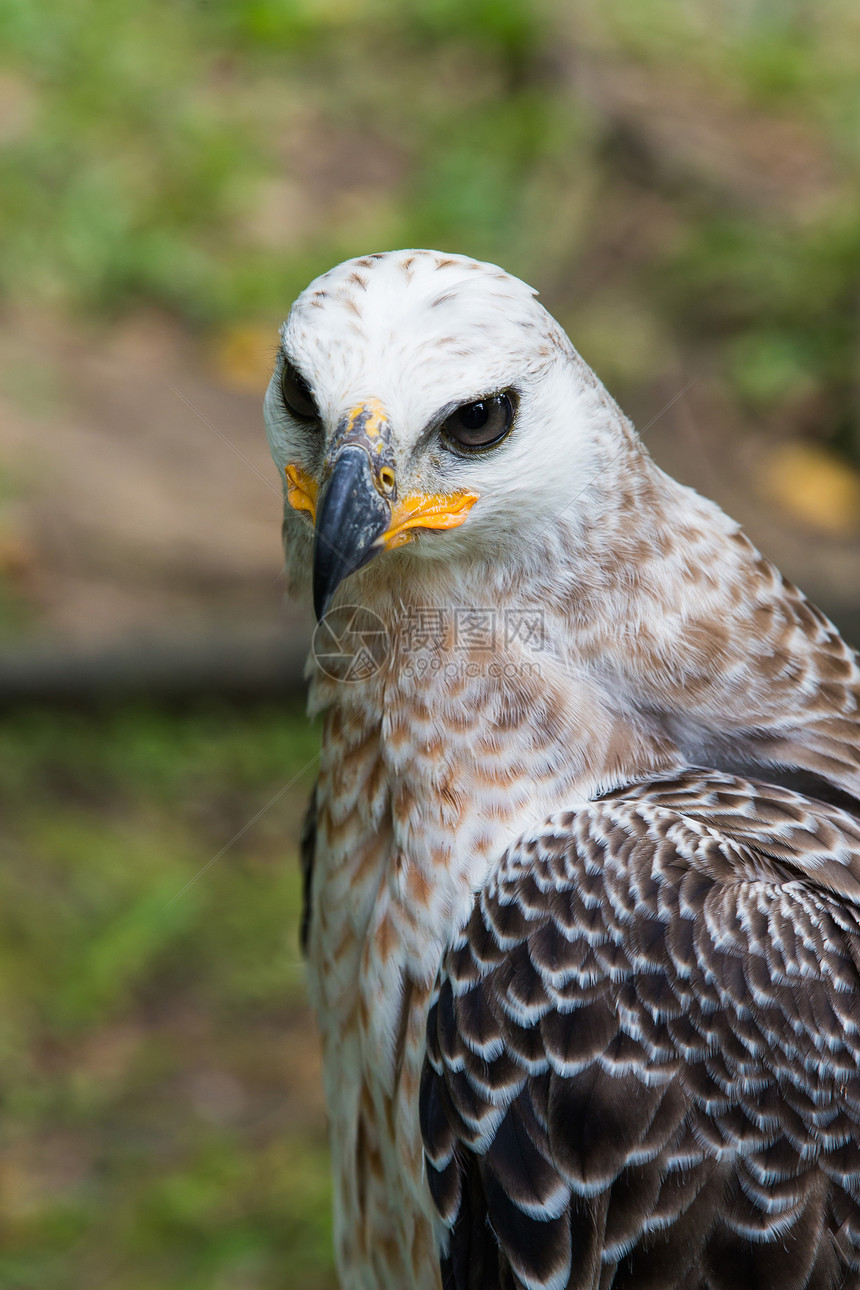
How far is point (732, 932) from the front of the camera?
243 centimetres

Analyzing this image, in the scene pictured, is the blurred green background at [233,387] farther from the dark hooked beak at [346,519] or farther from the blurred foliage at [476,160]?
the dark hooked beak at [346,519]

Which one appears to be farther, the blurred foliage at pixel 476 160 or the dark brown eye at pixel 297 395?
the blurred foliage at pixel 476 160

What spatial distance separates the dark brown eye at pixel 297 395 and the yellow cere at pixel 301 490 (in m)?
0.11

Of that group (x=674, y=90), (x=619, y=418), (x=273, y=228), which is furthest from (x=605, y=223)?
(x=619, y=418)

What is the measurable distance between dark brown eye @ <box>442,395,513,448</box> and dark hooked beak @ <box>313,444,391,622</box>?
196mm

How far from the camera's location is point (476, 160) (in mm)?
9398

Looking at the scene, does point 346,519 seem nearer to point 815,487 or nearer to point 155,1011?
point 155,1011

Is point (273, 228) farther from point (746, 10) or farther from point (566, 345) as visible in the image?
point (566, 345)

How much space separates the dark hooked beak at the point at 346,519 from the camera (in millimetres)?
2398

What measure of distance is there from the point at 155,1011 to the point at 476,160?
6.38 m

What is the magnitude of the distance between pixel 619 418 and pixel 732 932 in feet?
3.42

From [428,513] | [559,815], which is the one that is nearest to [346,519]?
[428,513]

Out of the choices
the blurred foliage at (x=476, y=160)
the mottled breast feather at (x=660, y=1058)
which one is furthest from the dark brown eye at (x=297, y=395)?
the blurred foliage at (x=476, y=160)

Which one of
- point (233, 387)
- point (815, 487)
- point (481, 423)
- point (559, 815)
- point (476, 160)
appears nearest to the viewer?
point (481, 423)
